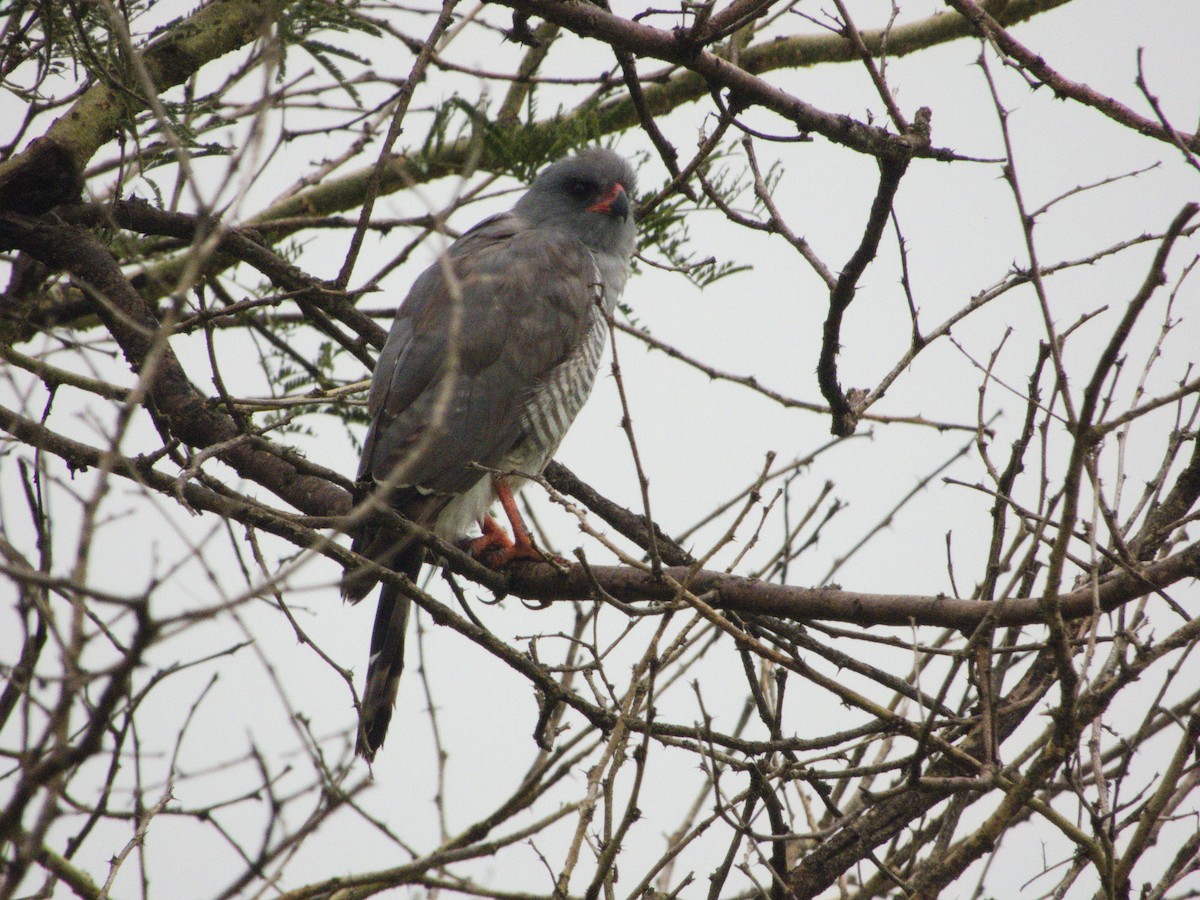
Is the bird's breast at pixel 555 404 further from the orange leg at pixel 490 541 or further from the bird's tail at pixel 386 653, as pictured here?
the bird's tail at pixel 386 653

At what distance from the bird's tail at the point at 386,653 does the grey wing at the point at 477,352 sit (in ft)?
0.90

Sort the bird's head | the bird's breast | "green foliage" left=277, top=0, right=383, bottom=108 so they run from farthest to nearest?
1. the bird's head
2. the bird's breast
3. "green foliage" left=277, top=0, right=383, bottom=108

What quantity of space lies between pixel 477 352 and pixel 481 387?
138mm

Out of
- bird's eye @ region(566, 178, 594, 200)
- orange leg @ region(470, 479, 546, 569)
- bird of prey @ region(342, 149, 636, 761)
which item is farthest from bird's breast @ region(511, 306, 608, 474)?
bird's eye @ region(566, 178, 594, 200)

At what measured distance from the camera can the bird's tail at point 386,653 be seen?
370cm

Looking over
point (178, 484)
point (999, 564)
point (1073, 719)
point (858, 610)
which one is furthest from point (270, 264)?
point (1073, 719)

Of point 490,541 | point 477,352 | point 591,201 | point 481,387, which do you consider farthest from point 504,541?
point 591,201

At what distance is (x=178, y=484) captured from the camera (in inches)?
96.0

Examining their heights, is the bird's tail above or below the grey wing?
below

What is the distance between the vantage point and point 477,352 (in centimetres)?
427

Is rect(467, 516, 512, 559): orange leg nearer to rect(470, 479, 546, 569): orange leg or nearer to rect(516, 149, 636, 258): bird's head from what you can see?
rect(470, 479, 546, 569): orange leg

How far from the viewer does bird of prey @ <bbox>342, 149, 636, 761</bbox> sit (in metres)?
3.80

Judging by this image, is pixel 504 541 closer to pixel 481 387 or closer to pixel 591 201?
pixel 481 387

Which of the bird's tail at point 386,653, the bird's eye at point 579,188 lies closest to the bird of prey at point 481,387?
the bird's tail at point 386,653
